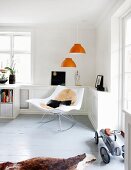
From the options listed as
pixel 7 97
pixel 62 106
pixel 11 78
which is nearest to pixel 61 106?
pixel 62 106

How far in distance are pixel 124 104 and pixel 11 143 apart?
6.74 ft

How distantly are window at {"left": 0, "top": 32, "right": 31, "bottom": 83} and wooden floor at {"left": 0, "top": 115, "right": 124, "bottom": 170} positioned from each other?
1632 mm

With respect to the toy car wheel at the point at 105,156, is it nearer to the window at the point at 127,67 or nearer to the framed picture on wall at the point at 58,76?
the window at the point at 127,67

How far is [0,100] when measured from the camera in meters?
5.09

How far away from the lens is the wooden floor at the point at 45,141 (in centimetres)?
276

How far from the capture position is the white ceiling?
3.77 metres

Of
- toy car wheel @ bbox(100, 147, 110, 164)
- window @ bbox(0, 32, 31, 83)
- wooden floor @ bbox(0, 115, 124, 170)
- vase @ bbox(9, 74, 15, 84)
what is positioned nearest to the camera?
toy car wheel @ bbox(100, 147, 110, 164)

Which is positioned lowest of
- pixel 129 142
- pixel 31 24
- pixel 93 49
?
pixel 129 142

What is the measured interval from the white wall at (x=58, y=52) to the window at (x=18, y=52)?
29 cm

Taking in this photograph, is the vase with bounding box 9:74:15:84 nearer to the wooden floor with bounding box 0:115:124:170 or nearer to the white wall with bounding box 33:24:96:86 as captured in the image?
the white wall with bounding box 33:24:96:86

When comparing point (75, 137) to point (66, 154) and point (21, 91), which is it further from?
point (21, 91)

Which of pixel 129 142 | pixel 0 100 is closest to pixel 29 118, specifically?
pixel 0 100

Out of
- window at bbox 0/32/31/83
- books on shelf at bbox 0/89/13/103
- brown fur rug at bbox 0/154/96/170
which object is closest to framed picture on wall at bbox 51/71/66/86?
window at bbox 0/32/31/83

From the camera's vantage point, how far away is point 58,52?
5.73 metres
